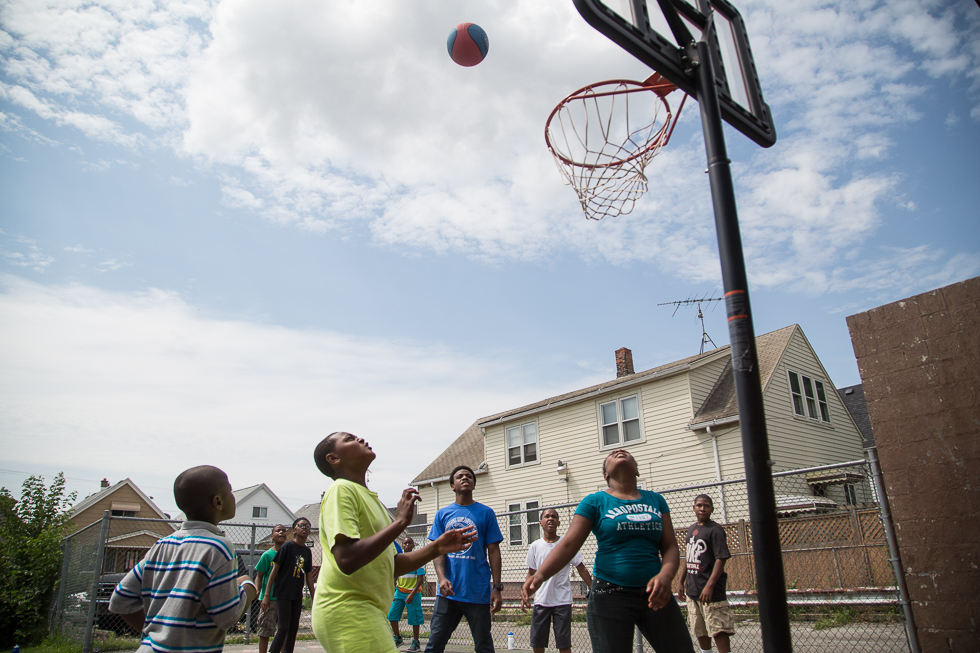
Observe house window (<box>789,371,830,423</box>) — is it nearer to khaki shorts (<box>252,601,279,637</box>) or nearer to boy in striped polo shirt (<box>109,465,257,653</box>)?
khaki shorts (<box>252,601,279,637</box>)

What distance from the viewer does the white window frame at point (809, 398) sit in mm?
18969

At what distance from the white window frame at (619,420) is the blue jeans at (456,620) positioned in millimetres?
14200

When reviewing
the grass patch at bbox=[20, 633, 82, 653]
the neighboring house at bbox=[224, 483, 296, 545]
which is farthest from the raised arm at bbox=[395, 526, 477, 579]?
the neighboring house at bbox=[224, 483, 296, 545]

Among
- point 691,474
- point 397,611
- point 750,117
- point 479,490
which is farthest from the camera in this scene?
point 479,490

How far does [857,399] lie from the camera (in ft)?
77.9

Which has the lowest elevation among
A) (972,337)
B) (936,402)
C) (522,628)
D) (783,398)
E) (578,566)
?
(522,628)

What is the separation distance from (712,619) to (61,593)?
1180 centimetres

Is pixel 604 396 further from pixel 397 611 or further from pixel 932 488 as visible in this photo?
pixel 932 488

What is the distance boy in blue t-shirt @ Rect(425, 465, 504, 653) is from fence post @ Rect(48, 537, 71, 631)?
991cm

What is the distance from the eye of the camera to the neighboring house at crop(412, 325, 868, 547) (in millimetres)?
17344

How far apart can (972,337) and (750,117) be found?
309 centimetres

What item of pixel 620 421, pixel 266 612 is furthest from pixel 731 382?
pixel 266 612

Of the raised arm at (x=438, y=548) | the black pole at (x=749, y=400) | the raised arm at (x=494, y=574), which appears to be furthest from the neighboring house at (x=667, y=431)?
the black pole at (x=749, y=400)

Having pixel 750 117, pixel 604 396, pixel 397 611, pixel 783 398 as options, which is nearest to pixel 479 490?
pixel 604 396
